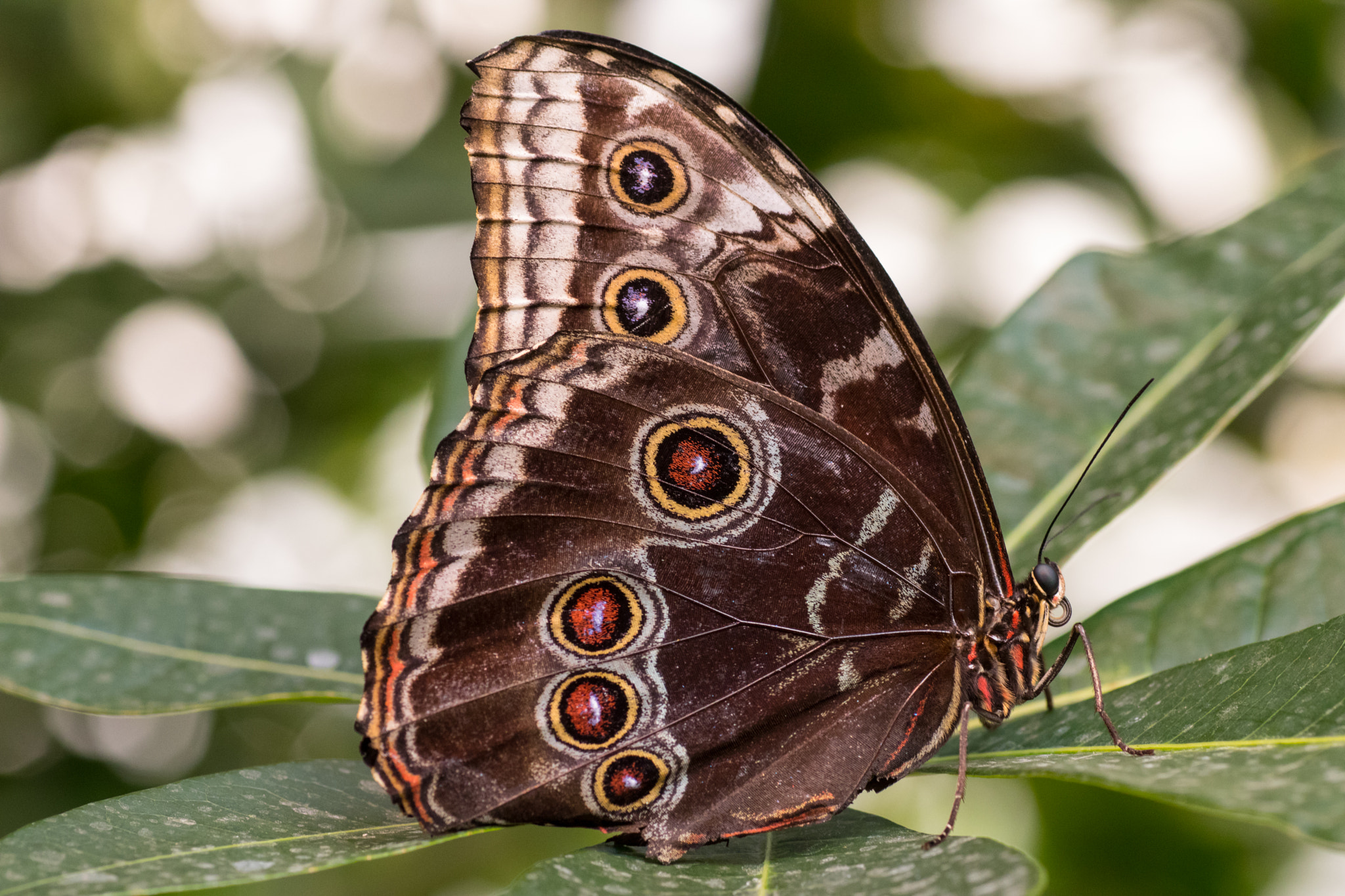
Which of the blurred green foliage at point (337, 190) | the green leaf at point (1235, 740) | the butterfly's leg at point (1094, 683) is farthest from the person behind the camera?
the blurred green foliage at point (337, 190)

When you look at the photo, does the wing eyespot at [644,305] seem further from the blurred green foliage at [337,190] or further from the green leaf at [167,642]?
the blurred green foliage at [337,190]

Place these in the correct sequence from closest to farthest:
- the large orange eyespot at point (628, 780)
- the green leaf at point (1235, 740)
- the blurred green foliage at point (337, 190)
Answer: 1. the green leaf at point (1235, 740)
2. the large orange eyespot at point (628, 780)
3. the blurred green foliage at point (337, 190)

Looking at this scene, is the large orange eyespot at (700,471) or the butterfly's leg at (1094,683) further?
the large orange eyespot at (700,471)

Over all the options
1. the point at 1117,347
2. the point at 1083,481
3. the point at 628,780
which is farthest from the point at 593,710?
the point at 1117,347

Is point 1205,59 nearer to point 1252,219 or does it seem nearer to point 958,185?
point 958,185

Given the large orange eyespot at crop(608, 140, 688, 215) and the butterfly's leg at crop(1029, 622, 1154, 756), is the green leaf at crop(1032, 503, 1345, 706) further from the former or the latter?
the large orange eyespot at crop(608, 140, 688, 215)

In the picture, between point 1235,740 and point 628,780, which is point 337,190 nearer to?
point 628,780

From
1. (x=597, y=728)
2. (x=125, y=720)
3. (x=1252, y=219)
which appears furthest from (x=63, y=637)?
(x=1252, y=219)

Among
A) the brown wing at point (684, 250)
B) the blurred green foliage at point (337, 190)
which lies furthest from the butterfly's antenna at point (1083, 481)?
the blurred green foliage at point (337, 190)
